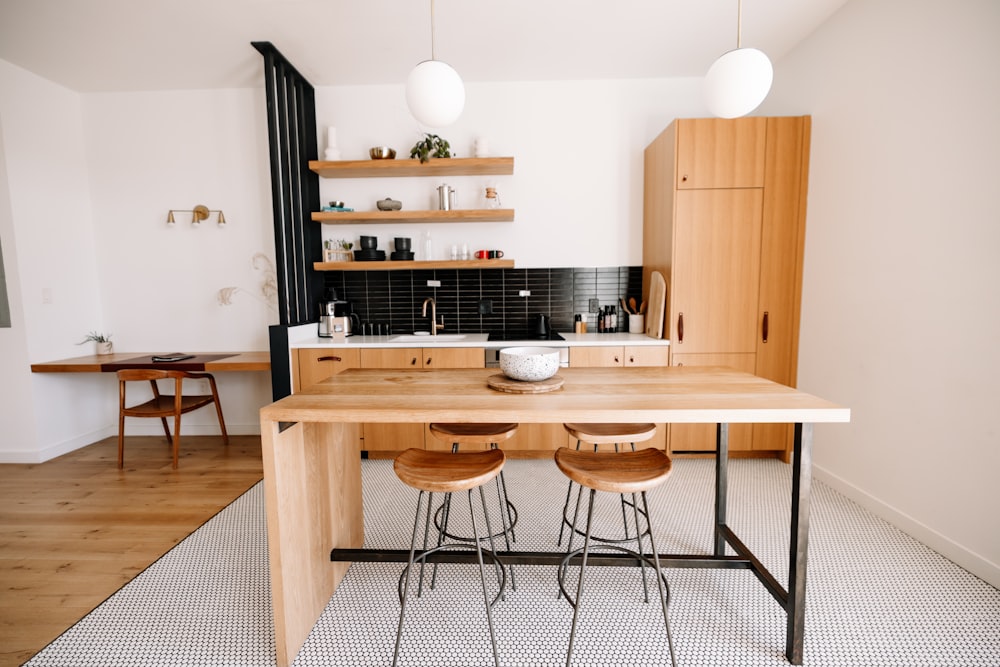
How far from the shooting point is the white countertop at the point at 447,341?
10.6 ft

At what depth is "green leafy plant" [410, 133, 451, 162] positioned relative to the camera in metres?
3.39

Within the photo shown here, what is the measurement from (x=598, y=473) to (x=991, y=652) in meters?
1.63

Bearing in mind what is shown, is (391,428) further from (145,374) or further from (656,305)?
(656,305)

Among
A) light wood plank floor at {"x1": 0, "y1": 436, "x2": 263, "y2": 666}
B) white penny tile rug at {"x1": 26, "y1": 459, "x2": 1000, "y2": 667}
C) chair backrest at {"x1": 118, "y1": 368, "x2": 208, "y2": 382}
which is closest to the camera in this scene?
white penny tile rug at {"x1": 26, "y1": 459, "x2": 1000, "y2": 667}

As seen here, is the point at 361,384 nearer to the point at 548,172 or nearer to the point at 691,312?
the point at 691,312

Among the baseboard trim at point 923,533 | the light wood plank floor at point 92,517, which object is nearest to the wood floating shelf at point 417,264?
the light wood plank floor at point 92,517

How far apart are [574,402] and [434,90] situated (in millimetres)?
1330

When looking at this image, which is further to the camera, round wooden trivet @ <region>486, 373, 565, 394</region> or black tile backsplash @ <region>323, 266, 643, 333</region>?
black tile backsplash @ <region>323, 266, 643, 333</region>

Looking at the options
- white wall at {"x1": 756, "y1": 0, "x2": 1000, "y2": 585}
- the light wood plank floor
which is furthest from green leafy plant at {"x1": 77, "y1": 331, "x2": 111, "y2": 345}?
white wall at {"x1": 756, "y1": 0, "x2": 1000, "y2": 585}

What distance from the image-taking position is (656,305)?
3.37 metres

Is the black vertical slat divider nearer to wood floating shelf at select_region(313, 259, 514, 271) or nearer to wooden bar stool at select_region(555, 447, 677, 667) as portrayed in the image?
wood floating shelf at select_region(313, 259, 514, 271)

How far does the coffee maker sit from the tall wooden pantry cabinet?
8.62ft

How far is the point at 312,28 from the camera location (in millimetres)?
2924

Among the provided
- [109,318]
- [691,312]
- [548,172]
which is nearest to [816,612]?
[691,312]
